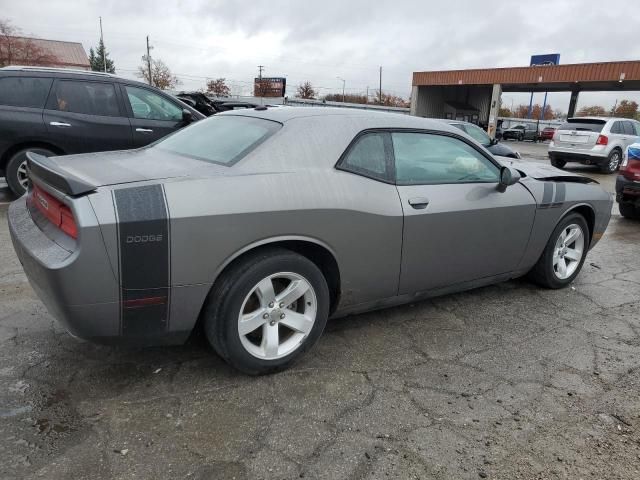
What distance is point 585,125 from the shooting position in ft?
49.8

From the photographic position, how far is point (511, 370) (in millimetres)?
3059

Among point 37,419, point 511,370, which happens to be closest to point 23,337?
point 37,419

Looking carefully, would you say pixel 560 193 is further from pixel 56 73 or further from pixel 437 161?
pixel 56 73

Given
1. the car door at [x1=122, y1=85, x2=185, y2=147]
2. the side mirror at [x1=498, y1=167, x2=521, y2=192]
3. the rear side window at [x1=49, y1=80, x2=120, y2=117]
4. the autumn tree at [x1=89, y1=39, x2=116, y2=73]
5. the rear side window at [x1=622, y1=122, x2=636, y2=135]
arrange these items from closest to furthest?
the side mirror at [x1=498, y1=167, x2=521, y2=192] → the rear side window at [x1=49, y1=80, x2=120, y2=117] → the car door at [x1=122, y1=85, x2=185, y2=147] → the rear side window at [x1=622, y1=122, x2=636, y2=135] → the autumn tree at [x1=89, y1=39, x2=116, y2=73]

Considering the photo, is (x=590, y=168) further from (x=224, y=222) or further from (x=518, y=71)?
(x=518, y=71)

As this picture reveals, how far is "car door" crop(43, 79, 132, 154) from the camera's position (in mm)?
6797

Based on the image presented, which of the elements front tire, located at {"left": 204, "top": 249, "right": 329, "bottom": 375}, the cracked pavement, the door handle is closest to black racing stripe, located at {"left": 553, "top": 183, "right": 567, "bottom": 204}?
the cracked pavement

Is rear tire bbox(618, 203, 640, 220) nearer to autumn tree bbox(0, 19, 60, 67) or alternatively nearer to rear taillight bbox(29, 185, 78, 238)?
rear taillight bbox(29, 185, 78, 238)

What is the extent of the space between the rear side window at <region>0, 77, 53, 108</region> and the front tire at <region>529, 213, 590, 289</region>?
251 inches

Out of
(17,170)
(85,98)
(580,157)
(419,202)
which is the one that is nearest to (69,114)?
(85,98)

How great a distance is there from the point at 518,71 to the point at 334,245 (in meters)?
35.8

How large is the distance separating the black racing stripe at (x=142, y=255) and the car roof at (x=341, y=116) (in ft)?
3.59

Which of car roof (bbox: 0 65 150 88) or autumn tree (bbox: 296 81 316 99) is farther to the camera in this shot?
autumn tree (bbox: 296 81 316 99)

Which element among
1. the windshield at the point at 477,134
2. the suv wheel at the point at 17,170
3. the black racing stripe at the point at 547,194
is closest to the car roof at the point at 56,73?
the suv wheel at the point at 17,170
